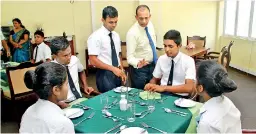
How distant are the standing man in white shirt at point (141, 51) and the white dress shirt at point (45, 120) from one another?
1.40 metres

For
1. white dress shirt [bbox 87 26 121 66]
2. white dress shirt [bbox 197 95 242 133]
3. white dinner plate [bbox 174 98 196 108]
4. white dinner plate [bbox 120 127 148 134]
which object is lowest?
white dinner plate [bbox 120 127 148 134]

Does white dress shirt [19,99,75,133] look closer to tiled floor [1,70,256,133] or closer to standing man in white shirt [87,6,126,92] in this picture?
standing man in white shirt [87,6,126,92]

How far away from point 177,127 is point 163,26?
15.3 feet

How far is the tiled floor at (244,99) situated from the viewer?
2.99 m

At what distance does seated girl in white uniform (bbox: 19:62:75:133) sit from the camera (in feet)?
4.01

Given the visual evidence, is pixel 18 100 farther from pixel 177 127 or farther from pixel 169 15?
pixel 169 15

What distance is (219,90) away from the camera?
125 centimetres

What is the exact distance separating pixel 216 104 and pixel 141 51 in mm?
1546

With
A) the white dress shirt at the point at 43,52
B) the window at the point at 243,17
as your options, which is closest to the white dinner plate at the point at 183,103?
the white dress shirt at the point at 43,52

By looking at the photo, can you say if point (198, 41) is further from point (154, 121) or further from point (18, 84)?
point (154, 121)

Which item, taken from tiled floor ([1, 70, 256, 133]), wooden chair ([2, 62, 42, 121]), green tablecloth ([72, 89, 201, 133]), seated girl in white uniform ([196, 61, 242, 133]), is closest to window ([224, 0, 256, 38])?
tiled floor ([1, 70, 256, 133])

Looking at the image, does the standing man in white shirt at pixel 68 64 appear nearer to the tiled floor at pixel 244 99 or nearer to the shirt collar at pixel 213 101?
the shirt collar at pixel 213 101

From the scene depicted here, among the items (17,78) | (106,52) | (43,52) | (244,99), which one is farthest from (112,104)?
(244,99)

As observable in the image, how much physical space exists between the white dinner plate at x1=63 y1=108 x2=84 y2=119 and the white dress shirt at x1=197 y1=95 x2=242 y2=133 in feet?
2.81
